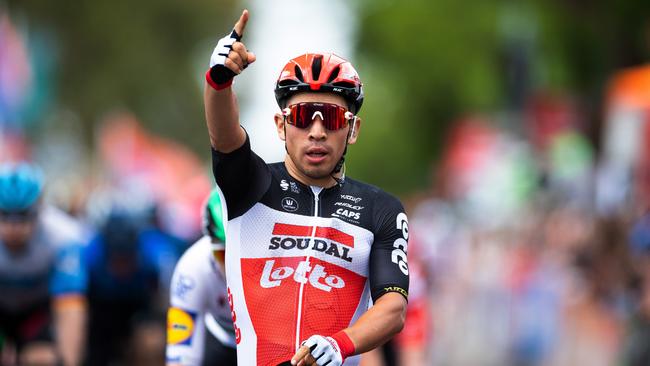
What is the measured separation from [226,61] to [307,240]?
87cm

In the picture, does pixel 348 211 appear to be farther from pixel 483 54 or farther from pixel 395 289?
pixel 483 54

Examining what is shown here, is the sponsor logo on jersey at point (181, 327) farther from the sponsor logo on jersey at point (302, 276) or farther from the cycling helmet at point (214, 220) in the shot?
the sponsor logo on jersey at point (302, 276)

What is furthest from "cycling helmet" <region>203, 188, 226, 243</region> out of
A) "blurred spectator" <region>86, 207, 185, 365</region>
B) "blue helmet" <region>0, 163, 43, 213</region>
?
"blurred spectator" <region>86, 207, 185, 365</region>

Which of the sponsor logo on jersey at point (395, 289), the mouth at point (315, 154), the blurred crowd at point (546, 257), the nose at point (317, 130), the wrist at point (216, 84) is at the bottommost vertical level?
the blurred crowd at point (546, 257)

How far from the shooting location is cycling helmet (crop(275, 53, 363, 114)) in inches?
221

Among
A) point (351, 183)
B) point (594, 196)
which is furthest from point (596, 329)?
point (351, 183)

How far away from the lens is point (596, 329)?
15.1 m

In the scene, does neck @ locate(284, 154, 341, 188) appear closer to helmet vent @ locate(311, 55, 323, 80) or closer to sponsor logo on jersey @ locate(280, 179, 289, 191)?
sponsor logo on jersey @ locate(280, 179, 289, 191)

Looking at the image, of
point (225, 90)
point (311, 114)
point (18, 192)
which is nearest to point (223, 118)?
point (225, 90)

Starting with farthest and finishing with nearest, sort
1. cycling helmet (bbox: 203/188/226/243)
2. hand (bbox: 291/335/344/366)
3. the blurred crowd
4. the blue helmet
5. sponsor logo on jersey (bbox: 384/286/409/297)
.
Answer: the blurred crowd → the blue helmet → cycling helmet (bbox: 203/188/226/243) → sponsor logo on jersey (bbox: 384/286/409/297) → hand (bbox: 291/335/344/366)

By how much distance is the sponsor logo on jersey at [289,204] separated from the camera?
560cm

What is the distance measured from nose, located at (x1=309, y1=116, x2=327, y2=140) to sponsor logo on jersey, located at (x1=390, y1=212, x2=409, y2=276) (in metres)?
0.49

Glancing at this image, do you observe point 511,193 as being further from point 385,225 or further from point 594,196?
point 385,225

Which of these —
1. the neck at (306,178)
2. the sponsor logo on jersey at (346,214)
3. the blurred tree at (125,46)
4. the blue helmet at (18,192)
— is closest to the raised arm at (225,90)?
the neck at (306,178)
